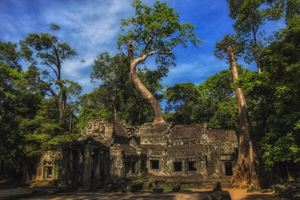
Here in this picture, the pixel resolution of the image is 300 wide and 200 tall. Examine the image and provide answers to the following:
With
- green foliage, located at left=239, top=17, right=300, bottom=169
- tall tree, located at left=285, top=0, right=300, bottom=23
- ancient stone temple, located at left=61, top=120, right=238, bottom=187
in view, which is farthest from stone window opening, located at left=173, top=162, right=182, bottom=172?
tall tree, located at left=285, top=0, right=300, bottom=23

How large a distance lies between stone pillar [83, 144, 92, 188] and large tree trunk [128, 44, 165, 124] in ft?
43.0

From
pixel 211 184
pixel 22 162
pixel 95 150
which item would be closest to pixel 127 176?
pixel 95 150

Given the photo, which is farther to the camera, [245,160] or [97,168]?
[97,168]

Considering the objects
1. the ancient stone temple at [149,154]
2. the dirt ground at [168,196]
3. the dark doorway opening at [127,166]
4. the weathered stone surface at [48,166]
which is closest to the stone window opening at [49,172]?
the weathered stone surface at [48,166]

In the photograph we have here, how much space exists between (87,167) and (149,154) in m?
9.27

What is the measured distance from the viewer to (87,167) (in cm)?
2686

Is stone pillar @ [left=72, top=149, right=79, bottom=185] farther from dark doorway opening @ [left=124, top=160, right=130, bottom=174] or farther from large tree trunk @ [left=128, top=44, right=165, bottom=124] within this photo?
large tree trunk @ [left=128, top=44, right=165, bottom=124]

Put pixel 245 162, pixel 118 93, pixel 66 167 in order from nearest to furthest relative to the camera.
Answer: pixel 245 162, pixel 66 167, pixel 118 93

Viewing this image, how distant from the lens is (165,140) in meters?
35.2

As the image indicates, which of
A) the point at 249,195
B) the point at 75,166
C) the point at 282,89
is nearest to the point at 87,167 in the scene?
the point at 75,166

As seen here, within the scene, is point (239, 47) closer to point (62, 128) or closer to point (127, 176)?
point (127, 176)

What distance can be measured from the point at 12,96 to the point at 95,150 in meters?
13.8

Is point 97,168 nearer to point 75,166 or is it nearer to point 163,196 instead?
point 75,166

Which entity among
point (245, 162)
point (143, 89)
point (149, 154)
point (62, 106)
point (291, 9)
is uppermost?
point (291, 9)
